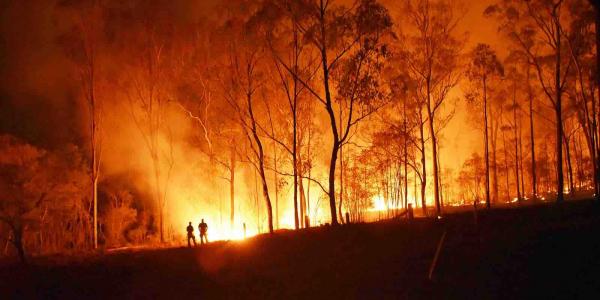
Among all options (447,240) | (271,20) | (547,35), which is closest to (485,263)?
(447,240)

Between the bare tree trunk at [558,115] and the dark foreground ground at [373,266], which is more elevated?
the bare tree trunk at [558,115]

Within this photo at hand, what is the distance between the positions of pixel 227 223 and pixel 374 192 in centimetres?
1206

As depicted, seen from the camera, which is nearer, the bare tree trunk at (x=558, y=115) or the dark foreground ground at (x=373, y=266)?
the dark foreground ground at (x=373, y=266)

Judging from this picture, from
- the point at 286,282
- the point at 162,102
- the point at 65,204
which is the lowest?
the point at 286,282

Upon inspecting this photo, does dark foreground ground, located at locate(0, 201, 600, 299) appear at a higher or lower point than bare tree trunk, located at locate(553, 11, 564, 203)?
lower

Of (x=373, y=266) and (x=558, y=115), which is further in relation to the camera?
(x=558, y=115)

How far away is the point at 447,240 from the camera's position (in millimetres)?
17250

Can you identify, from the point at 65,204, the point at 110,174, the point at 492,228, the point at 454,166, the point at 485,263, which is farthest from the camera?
the point at 454,166

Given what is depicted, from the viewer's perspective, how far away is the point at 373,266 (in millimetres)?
15539

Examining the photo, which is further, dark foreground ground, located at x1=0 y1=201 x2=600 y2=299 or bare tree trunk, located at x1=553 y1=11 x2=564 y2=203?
bare tree trunk, located at x1=553 y1=11 x2=564 y2=203

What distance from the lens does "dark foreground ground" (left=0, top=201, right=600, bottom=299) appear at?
41.0ft

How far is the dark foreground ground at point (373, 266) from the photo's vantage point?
41.0 ft

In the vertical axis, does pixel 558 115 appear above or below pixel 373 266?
above

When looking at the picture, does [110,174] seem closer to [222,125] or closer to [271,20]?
[222,125]
